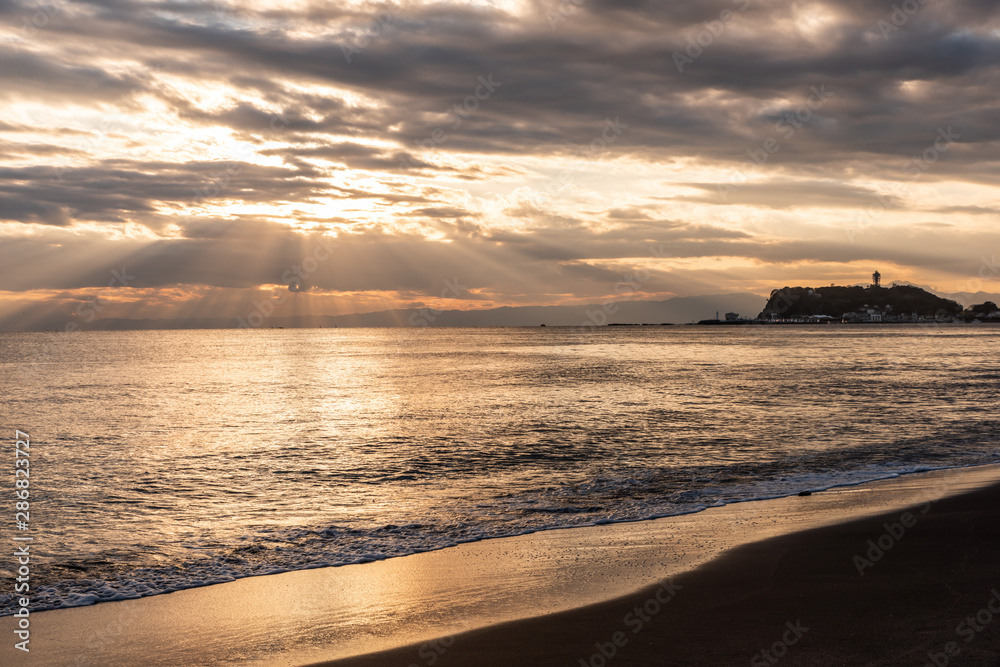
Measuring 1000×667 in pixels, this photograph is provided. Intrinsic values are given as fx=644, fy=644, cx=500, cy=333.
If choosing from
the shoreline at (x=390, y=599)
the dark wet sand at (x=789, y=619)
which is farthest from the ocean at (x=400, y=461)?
the dark wet sand at (x=789, y=619)

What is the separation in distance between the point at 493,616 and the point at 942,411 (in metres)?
34.2

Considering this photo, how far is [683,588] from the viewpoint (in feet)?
32.1

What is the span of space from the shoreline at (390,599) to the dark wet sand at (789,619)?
491mm

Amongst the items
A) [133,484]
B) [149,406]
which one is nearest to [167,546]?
[133,484]

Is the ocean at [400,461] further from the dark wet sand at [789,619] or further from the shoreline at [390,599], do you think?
the dark wet sand at [789,619]

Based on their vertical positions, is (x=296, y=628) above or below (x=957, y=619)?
below

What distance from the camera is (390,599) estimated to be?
9.74 m

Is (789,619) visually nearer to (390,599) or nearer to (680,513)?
(390,599)

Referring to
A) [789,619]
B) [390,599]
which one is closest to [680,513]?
[789,619]

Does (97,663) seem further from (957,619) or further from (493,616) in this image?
(957,619)

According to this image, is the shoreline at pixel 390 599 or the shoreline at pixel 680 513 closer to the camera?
the shoreline at pixel 390 599

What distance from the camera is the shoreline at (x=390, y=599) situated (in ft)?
26.7

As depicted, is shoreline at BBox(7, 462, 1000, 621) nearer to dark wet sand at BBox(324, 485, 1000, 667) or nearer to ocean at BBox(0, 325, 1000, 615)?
ocean at BBox(0, 325, 1000, 615)

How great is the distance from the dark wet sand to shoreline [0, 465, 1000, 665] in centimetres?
49
